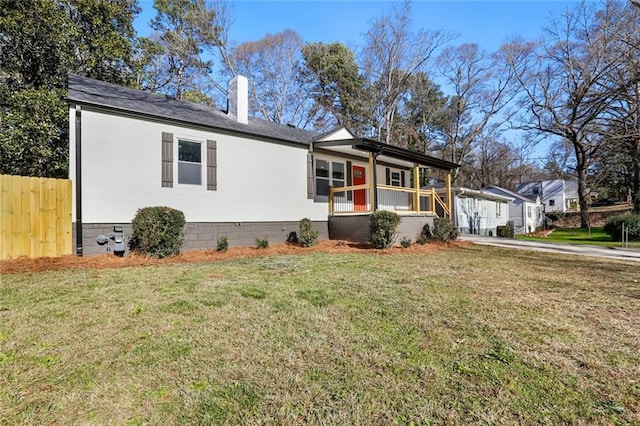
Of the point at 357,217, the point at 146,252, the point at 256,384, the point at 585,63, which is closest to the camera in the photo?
the point at 256,384

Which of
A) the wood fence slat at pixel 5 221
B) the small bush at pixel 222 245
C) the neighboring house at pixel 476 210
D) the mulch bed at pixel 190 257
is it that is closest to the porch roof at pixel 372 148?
the mulch bed at pixel 190 257

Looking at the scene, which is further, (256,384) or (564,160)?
(564,160)

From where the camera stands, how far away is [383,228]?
31.9 feet

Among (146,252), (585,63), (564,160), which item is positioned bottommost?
(146,252)

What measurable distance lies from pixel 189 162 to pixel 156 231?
2.45 m

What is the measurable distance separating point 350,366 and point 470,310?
2.14m

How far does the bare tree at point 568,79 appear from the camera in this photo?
61.0 feet

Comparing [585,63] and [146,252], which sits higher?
[585,63]

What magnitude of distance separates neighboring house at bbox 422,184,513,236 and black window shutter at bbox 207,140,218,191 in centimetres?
1236

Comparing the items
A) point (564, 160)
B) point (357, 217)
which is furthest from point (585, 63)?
point (564, 160)

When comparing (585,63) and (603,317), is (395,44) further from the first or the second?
(603,317)

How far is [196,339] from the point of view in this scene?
3121 millimetres

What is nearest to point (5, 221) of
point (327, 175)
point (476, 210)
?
point (327, 175)

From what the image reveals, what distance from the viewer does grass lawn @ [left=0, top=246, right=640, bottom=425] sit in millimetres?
2131
